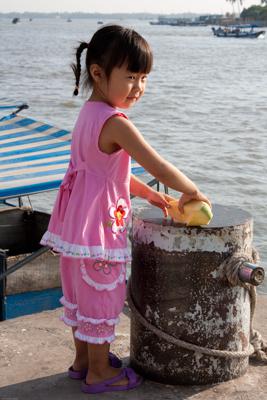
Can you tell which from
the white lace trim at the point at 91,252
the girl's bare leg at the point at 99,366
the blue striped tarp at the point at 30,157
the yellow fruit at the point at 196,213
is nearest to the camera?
the white lace trim at the point at 91,252

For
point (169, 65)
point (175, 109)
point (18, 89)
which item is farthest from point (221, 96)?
point (169, 65)

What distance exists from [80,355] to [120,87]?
4.26 ft

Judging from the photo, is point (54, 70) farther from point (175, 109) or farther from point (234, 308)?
point (234, 308)

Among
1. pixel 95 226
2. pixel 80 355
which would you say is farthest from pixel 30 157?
pixel 95 226

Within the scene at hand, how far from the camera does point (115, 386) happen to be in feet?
12.7

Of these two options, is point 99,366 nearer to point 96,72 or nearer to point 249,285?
point 249,285

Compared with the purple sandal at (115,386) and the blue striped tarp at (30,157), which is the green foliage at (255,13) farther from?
the purple sandal at (115,386)

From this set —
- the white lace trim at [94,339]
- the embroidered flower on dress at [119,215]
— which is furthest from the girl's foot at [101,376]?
the embroidered flower on dress at [119,215]

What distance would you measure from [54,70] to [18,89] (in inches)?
422

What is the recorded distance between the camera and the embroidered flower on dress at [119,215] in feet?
11.9

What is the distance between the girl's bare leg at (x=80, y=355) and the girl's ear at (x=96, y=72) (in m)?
1.17

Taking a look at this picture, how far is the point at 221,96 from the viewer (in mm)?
26922

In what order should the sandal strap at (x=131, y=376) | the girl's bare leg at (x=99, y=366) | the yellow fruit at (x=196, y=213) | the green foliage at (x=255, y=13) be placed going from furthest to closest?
the green foliage at (x=255, y=13)
the sandal strap at (x=131, y=376)
the girl's bare leg at (x=99, y=366)
the yellow fruit at (x=196, y=213)

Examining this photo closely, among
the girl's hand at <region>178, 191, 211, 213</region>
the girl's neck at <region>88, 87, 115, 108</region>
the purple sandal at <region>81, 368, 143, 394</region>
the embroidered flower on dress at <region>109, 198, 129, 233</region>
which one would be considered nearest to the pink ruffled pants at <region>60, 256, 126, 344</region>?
the embroidered flower on dress at <region>109, 198, 129, 233</region>
